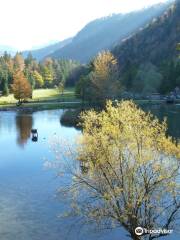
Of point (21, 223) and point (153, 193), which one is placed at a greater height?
point (153, 193)

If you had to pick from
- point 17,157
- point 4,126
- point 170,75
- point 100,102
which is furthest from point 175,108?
point 17,157

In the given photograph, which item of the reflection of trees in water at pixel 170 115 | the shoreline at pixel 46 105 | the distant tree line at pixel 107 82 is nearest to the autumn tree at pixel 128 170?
the reflection of trees in water at pixel 170 115

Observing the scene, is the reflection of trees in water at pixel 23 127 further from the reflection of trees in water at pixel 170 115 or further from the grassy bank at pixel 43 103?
the reflection of trees in water at pixel 170 115

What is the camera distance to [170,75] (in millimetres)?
197625

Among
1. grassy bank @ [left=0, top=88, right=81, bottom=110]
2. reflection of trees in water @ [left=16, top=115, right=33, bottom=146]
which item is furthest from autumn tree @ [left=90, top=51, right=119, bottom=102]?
reflection of trees in water @ [left=16, top=115, right=33, bottom=146]

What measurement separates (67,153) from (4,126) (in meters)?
84.3

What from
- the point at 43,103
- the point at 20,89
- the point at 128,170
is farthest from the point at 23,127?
the point at 128,170

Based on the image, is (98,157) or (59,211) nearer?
(98,157)

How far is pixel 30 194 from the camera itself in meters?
58.2

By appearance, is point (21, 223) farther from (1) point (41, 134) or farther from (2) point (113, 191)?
(1) point (41, 134)

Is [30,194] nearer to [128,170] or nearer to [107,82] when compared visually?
[128,170]

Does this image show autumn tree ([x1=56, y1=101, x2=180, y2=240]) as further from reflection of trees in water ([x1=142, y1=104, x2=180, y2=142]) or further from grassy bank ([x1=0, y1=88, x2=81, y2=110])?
grassy bank ([x1=0, y1=88, x2=81, y2=110])

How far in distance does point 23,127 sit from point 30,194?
66.0 metres

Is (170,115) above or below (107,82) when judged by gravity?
below
